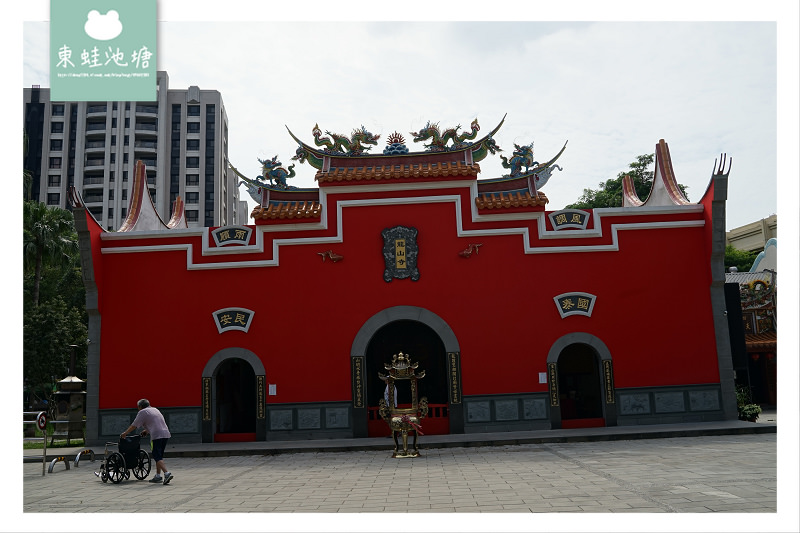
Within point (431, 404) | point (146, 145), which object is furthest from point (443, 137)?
point (146, 145)

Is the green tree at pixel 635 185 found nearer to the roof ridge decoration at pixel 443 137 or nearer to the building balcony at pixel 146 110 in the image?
the roof ridge decoration at pixel 443 137

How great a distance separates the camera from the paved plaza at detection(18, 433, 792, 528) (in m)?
7.17

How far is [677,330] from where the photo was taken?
15.9m

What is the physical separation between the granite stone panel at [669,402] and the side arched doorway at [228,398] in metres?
9.80

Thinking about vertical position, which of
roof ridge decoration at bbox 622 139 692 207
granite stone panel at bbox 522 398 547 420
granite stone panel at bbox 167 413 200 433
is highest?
roof ridge decoration at bbox 622 139 692 207

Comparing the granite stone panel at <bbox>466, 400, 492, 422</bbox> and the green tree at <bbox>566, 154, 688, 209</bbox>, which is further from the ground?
the green tree at <bbox>566, 154, 688, 209</bbox>

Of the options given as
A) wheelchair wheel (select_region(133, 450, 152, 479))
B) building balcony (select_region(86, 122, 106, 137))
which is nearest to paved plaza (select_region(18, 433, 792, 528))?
wheelchair wheel (select_region(133, 450, 152, 479))

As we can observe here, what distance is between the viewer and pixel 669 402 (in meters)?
15.6

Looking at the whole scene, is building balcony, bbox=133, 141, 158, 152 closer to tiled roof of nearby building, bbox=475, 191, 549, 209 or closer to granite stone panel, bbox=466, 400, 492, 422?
tiled roof of nearby building, bbox=475, 191, 549, 209

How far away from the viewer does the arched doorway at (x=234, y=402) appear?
1605cm

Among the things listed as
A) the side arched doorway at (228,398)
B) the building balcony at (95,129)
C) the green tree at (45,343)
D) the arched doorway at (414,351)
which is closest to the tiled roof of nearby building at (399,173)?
the arched doorway at (414,351)

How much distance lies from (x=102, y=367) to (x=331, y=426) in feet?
19.6

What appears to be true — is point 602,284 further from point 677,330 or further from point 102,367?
point 102,367

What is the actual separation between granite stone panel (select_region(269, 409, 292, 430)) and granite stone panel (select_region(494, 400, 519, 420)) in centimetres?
512
